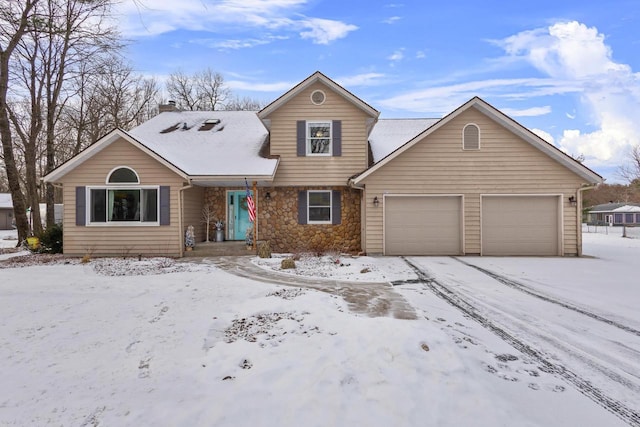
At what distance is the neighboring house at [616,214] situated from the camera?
129ft

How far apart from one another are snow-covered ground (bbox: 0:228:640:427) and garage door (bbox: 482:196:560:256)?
4636 millimetres

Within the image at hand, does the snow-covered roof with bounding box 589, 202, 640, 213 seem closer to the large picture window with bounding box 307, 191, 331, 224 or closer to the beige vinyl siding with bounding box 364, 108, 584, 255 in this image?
the beige vinyl siding with bounding box 364, 108, 584, 255

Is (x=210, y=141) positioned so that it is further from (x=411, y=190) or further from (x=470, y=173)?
(x=470, y=173)

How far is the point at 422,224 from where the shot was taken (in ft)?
Result: 37.6

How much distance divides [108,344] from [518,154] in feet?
39.9

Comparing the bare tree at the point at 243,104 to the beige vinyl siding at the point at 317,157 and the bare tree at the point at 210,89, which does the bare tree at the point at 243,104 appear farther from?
the beige vinyl siding at the point at 317,157

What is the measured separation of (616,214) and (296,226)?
47599 mm

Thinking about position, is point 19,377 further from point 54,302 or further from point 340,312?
point 340,312

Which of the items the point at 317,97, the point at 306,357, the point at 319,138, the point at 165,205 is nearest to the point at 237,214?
the point at 165,205

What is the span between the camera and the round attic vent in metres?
12.3

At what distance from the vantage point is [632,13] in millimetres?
10805

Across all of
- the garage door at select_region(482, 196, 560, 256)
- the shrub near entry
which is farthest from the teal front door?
the garage door at select_region(482, 196, 560, 256)

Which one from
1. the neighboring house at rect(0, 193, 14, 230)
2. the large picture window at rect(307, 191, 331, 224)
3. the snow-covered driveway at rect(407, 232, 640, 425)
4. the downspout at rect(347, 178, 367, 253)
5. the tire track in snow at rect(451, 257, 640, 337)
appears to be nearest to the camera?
the snow-covered driveway at rect(407, 232, 640, 425)

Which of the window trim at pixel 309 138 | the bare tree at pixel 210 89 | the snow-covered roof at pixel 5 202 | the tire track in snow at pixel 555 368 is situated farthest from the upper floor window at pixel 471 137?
the snow-covered roof at pixel 5 202
